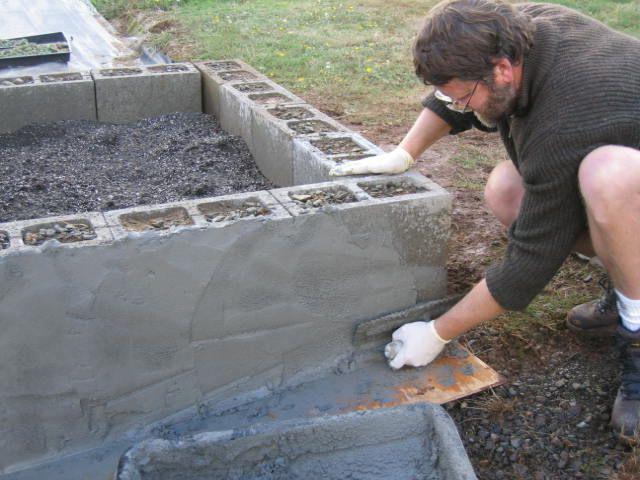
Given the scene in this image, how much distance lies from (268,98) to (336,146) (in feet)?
2.94

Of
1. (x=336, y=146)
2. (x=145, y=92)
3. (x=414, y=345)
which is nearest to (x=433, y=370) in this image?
(x=414, y=345)

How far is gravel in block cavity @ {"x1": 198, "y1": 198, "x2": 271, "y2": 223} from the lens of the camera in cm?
233

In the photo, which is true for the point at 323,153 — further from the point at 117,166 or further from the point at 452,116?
the point at 117,166

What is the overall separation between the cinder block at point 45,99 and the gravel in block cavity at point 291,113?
49.9 inches

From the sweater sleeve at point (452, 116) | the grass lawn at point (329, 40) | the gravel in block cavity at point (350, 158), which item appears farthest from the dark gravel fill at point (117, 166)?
the grass lawn at point (329, 40)

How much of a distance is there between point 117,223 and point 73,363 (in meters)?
0.45

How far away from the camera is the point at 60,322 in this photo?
2.09 m

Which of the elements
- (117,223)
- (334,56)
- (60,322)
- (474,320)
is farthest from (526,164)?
(334,56)

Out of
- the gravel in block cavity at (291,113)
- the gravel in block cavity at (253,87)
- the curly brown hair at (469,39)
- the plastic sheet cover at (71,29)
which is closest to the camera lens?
the curly brown hair at (469,39)

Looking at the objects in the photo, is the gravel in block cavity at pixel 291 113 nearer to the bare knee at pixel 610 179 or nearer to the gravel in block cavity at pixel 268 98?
the gravel in block cavity at pixel 268 98

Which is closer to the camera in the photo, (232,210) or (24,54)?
(232,210)

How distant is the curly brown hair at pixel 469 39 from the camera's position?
6.63 ft

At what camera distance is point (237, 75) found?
425 cm

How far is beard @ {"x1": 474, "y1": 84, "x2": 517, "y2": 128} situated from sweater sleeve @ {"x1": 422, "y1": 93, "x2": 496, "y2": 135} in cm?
48
